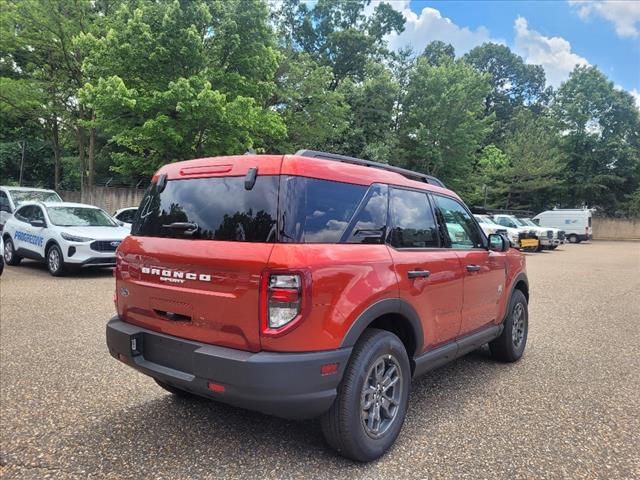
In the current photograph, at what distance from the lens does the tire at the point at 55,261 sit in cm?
991

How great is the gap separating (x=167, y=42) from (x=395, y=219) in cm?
1366

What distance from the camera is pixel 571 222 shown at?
110 feet

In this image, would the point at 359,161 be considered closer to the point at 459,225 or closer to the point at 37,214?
the point at 459,225

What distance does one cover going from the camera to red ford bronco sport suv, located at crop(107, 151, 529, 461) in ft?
8.50

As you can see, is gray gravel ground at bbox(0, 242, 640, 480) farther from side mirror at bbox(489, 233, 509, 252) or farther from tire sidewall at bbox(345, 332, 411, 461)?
side mirror at bbox(489, 233, 509, 252)

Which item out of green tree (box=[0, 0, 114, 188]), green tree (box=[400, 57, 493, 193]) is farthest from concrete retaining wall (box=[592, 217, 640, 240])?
green tree (box=[0, 0, 114, 188])

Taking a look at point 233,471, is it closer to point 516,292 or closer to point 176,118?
point 516,292

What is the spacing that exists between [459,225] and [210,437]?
8.89ft

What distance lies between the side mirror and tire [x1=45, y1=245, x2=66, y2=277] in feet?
28.6

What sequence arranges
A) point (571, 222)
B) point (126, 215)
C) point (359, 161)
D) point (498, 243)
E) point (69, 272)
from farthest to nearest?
point (571, 222), point (126, 215), point (69, 272), point (498, 243), point (359, 161)

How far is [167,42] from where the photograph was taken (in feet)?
47.7

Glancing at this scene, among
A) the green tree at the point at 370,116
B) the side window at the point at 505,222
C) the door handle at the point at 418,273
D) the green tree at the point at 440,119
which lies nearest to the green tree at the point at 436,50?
the green tree at the point at 440,119

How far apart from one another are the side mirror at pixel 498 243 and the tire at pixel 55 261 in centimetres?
871

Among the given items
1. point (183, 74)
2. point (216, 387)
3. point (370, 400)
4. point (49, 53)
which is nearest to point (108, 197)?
point (49, 53)
